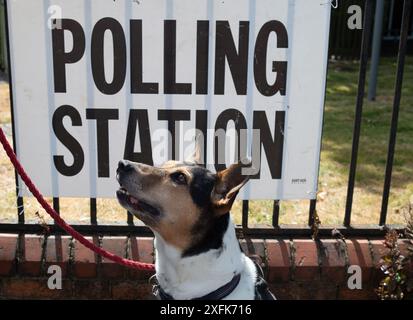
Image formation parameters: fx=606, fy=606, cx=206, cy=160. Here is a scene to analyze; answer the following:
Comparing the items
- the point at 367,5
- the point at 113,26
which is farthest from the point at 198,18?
the point at 367,5

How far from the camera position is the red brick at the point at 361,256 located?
3.39 meters

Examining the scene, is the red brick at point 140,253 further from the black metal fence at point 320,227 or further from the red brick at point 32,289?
the red brick at point 32,289

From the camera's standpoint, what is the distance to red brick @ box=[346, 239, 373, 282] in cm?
339

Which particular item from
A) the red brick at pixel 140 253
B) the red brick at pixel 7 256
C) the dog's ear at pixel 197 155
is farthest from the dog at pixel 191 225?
the red brick at pixel 7 256

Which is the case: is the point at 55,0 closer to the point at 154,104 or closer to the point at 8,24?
the point at 8,24

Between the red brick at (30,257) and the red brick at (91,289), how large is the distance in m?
A: 0.23

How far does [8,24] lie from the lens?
3162mm

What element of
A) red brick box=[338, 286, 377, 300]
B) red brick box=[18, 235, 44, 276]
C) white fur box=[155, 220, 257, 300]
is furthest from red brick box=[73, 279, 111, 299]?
red brick box=[338, 286, 377, 300]

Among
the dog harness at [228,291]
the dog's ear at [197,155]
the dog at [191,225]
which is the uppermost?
the dog's ear at [197,155]

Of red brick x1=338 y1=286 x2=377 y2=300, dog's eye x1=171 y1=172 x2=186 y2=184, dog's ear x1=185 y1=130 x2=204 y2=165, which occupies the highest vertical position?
dog's ear x1=185 y1=130 x2=204 y2=165

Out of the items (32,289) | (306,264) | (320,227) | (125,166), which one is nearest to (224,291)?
(125,166)

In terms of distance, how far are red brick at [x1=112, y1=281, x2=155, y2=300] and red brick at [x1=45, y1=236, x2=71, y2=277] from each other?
29 centimetres

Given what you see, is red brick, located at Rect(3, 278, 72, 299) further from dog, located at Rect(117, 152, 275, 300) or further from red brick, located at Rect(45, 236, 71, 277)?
dog, located at Rect(117, 152, 275, 300)

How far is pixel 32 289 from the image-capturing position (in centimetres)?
337
